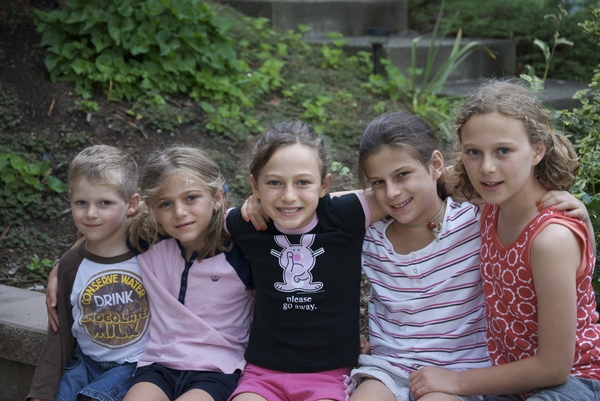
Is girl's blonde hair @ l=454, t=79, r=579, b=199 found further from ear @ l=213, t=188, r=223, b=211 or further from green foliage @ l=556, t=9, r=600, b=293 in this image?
ear @ l=213, t=188, r=223, b=211

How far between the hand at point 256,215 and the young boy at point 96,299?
56 cm

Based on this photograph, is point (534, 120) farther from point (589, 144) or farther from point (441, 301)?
point (589, 144)

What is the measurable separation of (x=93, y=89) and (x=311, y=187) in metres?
3.11

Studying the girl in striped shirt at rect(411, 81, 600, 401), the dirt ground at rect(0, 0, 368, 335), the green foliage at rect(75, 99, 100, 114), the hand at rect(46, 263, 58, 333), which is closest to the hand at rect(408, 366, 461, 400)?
the girl in striped shirt at rect(411, 81, 600, 401)

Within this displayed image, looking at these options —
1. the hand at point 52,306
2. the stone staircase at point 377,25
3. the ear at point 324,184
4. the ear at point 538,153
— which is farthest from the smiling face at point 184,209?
the stone staircase at point 377,25

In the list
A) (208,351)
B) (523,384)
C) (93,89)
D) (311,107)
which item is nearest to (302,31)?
(311,107)

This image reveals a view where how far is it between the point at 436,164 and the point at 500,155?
1.17 feet

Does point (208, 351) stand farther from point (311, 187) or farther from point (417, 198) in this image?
point (417, 198)

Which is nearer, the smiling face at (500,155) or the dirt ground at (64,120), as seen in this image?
the smiling face at (500,155)

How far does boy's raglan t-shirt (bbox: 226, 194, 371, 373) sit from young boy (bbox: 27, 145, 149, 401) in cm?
55

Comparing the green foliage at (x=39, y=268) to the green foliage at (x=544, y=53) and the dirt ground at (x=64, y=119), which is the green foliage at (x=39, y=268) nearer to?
the dirt ground at (x=64, y=119)

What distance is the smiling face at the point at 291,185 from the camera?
2461 mm

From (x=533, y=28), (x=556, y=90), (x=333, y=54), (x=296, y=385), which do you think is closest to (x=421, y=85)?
(x=333, y=54)

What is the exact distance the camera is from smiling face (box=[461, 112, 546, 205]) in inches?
84.7
